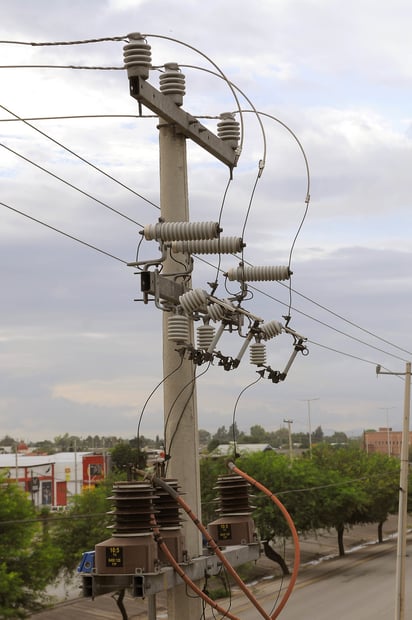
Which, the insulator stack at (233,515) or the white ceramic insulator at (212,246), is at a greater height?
the white ceramic insulator at (212,246)

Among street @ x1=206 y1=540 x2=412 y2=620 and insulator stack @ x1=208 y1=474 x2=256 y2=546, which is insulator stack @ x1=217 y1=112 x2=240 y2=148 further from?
street @ x1=206 y1=540 x2=412 y2=620

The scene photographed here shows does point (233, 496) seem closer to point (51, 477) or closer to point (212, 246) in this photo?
point (212, 246)

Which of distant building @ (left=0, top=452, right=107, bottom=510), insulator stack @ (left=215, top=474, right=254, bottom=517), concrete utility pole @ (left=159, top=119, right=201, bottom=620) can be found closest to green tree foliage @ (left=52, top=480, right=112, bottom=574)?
insulator stack @ (left=215, top=474, right=254, bottom=517)

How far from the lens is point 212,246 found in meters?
9.68

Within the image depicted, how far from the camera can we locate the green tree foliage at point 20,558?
34125mm

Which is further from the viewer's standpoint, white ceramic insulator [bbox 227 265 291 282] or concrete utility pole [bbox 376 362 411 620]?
concrete utility pole [bbox 376 362 411 620]

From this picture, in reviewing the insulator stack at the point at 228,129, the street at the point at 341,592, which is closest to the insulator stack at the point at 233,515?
the insulator stack at the point at 228,129

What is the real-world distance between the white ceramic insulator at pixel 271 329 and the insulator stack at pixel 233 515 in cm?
168

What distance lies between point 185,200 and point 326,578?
1932 inches

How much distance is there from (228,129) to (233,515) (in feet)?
14.7

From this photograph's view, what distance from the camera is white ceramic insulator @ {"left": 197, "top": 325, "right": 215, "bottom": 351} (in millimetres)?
9859

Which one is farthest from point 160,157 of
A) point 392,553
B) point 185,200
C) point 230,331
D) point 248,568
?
point 392,553

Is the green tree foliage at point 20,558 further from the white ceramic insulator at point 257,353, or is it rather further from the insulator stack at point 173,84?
the insulator stack at point 173,84

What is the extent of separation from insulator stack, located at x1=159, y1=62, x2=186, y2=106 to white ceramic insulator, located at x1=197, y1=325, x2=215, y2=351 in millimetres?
2425
